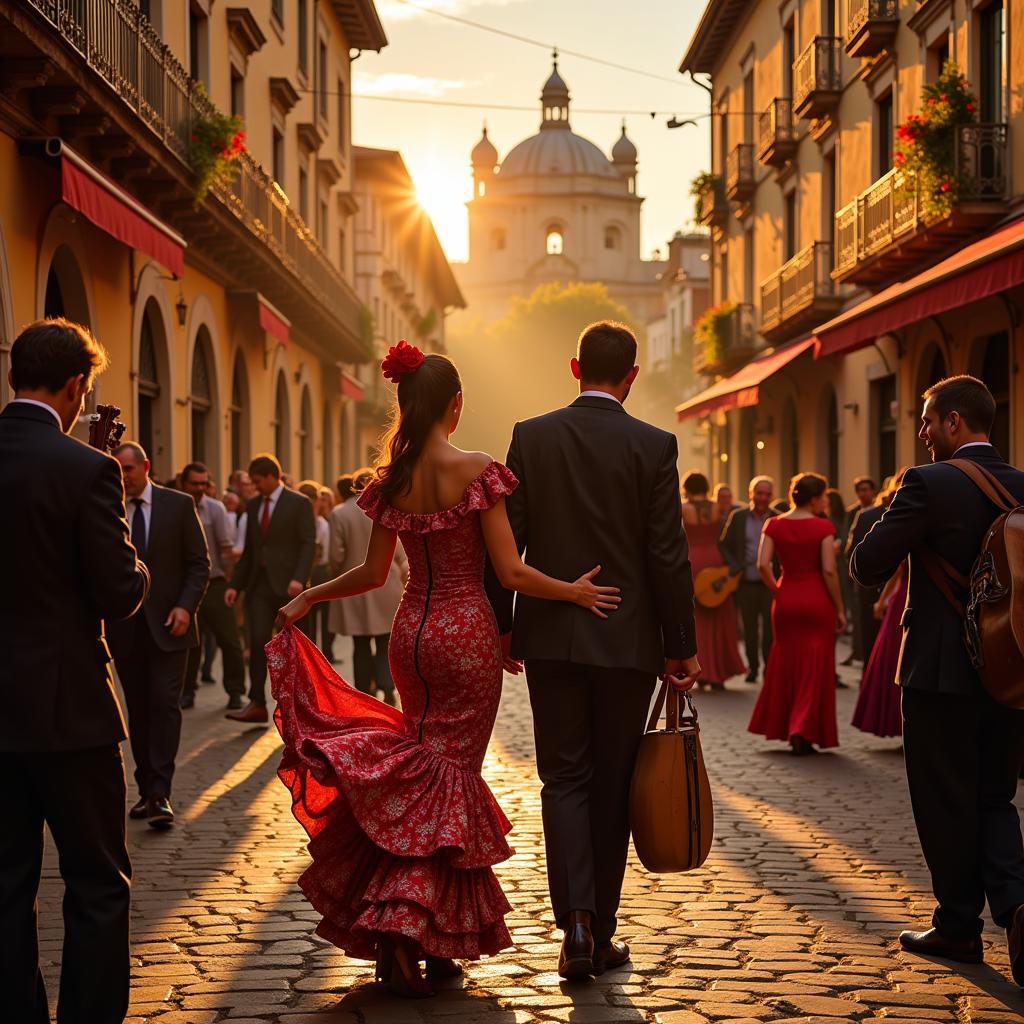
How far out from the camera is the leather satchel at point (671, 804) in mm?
5168

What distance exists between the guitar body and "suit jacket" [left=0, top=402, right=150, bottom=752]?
1106cm

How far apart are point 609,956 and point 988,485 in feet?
6.50

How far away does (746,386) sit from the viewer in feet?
85.6

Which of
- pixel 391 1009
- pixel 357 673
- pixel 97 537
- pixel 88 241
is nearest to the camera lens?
pixel 97 537

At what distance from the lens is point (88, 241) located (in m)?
15.9

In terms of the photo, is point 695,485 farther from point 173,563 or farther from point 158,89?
point 173,563

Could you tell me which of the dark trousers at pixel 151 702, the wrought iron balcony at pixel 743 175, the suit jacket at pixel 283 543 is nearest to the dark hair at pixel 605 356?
the dark trousers at pixel 151 702

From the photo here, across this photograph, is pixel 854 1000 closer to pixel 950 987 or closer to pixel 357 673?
pixel 950 987

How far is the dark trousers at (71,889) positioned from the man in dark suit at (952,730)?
2.70 metres

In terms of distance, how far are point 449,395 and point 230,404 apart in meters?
19.4

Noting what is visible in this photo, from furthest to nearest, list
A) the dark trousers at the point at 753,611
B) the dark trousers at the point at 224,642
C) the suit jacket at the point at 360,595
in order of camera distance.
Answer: the dark trousers at the point at 753,611, the dark trousers at the point at 224,642, the suit jacket at the point at 360,595

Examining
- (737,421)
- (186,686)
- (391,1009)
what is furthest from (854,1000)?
(737,421)

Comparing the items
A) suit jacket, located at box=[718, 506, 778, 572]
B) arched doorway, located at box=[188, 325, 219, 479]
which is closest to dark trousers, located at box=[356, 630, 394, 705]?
suit jacket, located at box=[718, 506, 778, 572]

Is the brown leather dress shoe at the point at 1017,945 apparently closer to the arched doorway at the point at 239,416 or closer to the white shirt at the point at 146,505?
the white shirt at the point at 146,505
